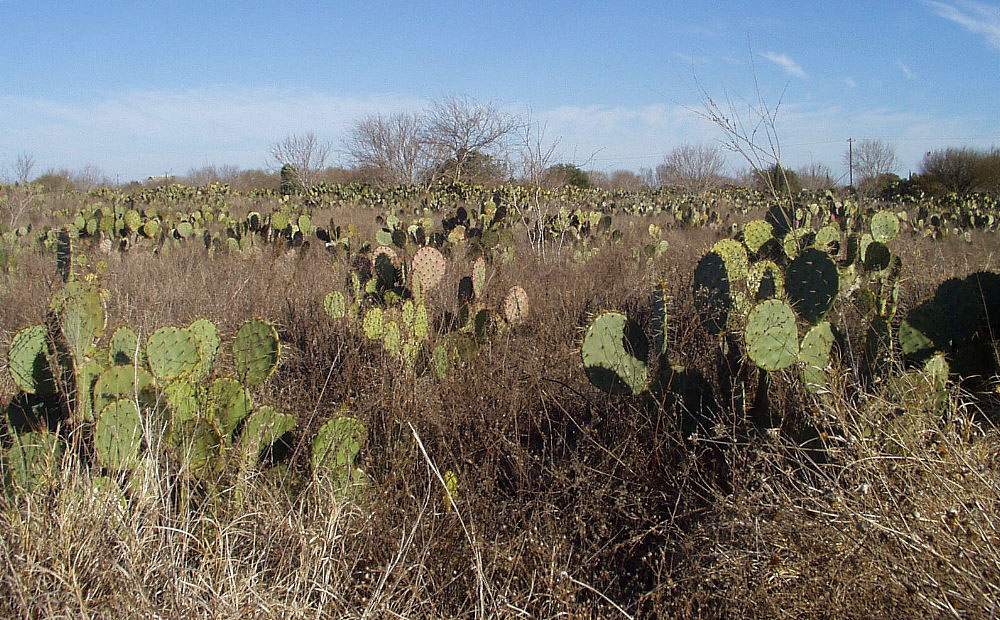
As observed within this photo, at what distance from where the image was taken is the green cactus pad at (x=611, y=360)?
101 inches

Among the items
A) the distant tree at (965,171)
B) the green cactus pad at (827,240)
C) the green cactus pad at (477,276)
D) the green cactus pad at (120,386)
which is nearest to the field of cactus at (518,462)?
the green cactus pad at (120,386)

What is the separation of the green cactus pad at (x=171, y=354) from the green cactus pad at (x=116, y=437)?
240 millimetres

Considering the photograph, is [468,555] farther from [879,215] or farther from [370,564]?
[879,215]

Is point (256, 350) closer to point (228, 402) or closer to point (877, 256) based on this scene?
point (228, 402)

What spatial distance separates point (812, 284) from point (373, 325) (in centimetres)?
198

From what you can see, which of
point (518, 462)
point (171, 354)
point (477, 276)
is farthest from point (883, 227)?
point (171, 354)

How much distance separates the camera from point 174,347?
2.31 meters

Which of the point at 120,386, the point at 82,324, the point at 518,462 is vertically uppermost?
the point at 82,324

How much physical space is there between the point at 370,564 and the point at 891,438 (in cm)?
138

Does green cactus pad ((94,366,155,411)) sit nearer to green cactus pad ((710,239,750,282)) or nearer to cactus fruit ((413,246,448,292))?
Answer: cactus fruit ((413,246,448,292))

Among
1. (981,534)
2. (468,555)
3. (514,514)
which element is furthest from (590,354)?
(981,534)

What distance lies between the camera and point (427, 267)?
4051 mm

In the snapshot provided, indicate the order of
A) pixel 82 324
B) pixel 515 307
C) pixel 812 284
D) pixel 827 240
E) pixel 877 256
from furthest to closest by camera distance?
pixel 827 240
pixel 515 307
pixel 877 256
pixel 812 284
pixel 82 324

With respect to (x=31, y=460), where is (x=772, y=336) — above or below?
above
